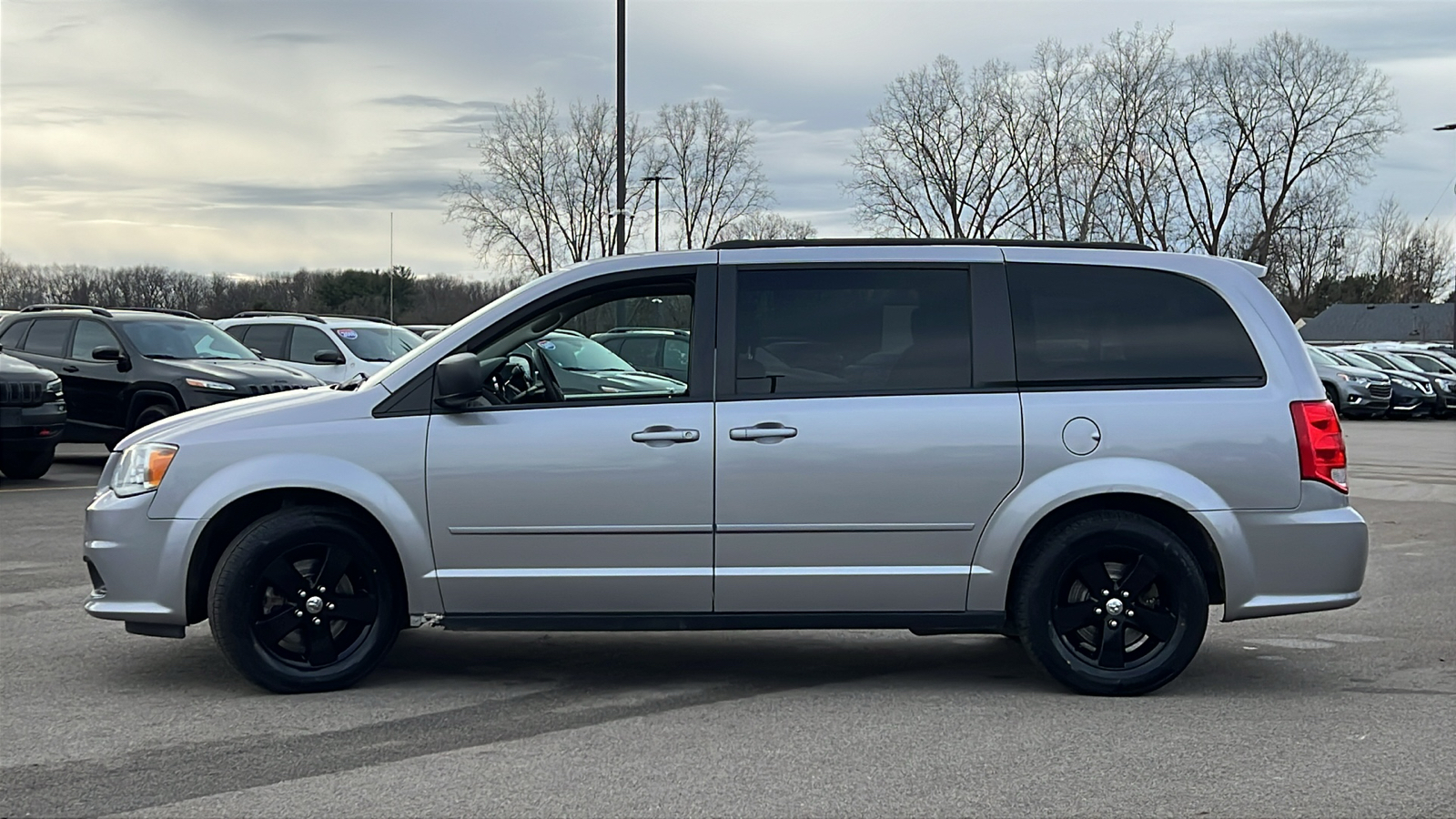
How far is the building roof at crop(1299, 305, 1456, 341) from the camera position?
93.7 metres

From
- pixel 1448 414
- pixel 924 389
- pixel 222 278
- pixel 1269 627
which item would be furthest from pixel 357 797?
pixel 222 278

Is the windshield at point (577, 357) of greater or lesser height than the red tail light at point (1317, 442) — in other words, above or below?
above

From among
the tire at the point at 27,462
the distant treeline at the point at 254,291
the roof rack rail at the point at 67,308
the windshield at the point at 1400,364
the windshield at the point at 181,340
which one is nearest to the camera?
the tire at the point at 27,462

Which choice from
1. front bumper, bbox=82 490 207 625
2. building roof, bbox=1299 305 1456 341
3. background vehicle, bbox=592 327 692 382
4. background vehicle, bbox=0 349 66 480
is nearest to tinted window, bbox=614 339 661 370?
background vehicle, bbox=592 327 692 382

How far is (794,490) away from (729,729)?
101cm

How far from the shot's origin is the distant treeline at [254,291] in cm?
4991

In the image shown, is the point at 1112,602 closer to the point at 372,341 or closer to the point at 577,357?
the point at 577,357

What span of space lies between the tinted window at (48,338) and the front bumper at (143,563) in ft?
36.5

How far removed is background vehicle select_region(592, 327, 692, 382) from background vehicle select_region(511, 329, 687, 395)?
0.05 m

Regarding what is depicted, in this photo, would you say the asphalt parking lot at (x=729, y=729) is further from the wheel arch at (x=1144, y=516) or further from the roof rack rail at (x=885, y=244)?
the roof rack rail at (x=885, y=244)

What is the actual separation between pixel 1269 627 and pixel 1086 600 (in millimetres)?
2155

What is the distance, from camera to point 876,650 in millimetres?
6973

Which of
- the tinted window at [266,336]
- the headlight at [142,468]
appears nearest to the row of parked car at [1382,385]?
the tinted window at [266,336]

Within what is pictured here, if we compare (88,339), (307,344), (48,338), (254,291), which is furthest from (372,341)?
(254,291)
